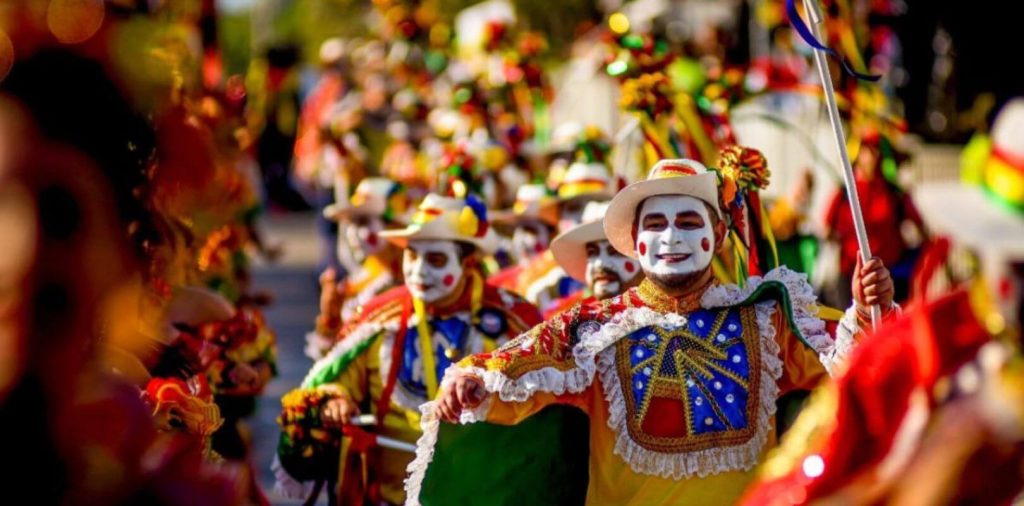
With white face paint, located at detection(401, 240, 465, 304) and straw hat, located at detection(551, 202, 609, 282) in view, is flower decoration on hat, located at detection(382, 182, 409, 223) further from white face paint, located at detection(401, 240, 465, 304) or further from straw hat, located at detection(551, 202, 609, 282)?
straw hat, located at detection(551, 202, 609, 282)

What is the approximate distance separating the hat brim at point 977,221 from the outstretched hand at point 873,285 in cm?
194

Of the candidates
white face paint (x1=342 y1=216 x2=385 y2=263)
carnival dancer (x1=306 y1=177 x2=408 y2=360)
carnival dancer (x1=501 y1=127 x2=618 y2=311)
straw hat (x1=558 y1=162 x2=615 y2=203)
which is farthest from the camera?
white face paint (x1=342 y1=216 x2=385 y2=263)

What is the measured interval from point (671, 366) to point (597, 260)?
1714 millimetres

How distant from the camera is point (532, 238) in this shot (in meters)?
10.7

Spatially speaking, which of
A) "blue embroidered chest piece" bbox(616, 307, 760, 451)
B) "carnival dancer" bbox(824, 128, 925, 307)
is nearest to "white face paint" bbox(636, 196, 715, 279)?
"blue embroidered chest piece" bbox(616, 307, 760, 451)

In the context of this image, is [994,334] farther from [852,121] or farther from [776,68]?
[776,68]

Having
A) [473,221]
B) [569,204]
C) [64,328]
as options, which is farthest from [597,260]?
[64,328]

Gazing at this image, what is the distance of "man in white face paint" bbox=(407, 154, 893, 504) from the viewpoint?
18.4 feet

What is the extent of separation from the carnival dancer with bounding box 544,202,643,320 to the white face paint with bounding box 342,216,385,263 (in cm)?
297

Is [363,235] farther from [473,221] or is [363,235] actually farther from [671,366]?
[671,366]

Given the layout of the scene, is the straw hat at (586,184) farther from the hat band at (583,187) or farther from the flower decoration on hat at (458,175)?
the flower decoration on hat at (458,175)

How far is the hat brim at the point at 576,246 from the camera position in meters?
7.33

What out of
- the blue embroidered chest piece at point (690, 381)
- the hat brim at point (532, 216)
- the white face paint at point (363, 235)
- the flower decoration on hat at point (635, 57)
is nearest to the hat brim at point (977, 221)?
the blue embroidered chest piece at point (690, 381)

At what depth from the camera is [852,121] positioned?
36.5 feet
